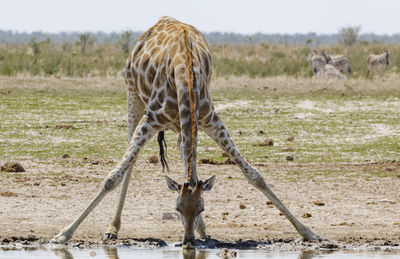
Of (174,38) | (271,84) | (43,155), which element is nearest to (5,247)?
(174,38)

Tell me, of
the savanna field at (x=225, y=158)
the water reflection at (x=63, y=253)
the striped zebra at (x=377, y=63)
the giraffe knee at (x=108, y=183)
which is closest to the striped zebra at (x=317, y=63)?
the savanna field at (x=225, y=158)

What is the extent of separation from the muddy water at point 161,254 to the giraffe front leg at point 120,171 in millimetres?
171

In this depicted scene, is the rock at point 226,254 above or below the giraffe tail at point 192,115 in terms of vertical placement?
below

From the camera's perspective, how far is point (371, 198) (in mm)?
11492

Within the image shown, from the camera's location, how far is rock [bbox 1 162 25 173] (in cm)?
1277

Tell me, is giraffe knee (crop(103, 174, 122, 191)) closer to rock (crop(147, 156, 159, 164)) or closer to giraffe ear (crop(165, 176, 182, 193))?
giraffe ear (crop(165, 176, 182, 193))

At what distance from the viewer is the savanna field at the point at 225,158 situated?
32.7 ft

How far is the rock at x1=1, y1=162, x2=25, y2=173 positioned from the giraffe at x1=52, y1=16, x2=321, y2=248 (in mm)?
3599

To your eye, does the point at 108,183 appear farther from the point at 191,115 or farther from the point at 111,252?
the point at 191,115

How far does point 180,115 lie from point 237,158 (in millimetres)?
963

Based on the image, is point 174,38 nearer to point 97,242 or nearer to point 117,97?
point 97,242

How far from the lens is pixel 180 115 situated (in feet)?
26.4

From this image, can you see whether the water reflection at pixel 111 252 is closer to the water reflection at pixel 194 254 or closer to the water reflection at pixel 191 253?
the water reflection at pixel 191 253

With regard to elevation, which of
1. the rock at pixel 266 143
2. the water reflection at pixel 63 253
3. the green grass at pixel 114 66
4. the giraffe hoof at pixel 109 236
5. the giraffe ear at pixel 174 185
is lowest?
the green grass at pixel 114 66
